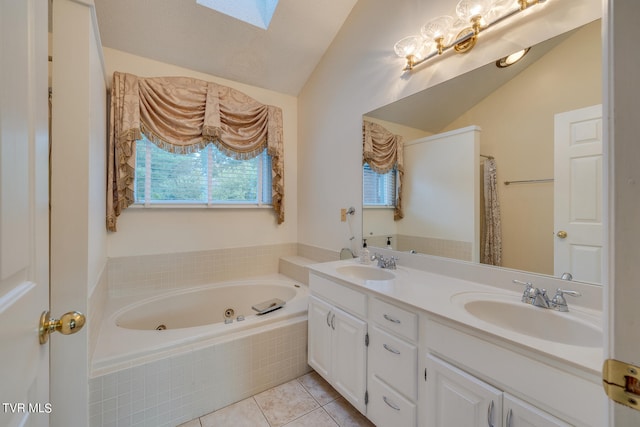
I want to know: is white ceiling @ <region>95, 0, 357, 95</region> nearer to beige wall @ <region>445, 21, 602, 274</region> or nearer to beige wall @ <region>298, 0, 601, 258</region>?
beige wall @ <region>298, 0, 601, 258</region>

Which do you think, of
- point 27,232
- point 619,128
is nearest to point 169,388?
point 27,232

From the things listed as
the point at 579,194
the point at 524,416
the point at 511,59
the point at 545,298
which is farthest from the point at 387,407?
the point at 511,59

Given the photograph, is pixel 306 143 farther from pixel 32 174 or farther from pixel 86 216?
pixel 32 174

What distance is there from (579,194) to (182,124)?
2.72 metres

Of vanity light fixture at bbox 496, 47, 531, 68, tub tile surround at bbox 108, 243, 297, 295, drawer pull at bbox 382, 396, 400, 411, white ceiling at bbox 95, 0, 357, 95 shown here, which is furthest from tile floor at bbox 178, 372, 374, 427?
white ceiling at bbox 95, 0, 357, 95

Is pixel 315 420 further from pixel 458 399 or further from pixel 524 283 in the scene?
pixel 524 283

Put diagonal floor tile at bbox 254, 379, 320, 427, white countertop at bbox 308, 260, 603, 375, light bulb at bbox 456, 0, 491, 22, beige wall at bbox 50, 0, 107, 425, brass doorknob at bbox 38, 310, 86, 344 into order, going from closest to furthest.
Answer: brass doorknob at bbox 38, 310, 86, 344 < white countertop at bbox 308, 260, 603, 375 < beige wall at bbox 50, 0, 107, 425 < light bulb at bbox 456, 0, 491, 22 < diagonal floor tile at bbox 254, 379, 320, 427

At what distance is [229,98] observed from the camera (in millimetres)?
2576

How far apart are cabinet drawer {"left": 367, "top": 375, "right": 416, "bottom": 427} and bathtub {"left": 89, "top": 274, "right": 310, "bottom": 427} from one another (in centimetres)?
72

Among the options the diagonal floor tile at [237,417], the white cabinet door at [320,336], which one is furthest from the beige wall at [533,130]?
the diagonal floor tile at [237,417]

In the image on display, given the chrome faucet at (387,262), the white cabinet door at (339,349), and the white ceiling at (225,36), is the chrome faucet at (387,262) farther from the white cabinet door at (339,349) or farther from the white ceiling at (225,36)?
the white ceiling at (225,36)

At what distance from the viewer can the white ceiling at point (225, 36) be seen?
6.61 ft

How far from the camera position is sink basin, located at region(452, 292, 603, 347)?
95 centimetres

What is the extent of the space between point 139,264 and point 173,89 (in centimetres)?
156
